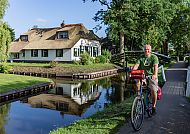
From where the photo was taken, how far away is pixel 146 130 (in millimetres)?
7203

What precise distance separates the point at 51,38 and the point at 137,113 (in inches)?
1810

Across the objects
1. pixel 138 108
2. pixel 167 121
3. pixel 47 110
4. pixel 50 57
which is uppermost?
pixel 50 57

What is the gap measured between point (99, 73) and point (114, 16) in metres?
9.75

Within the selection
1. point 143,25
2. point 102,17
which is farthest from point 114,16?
point 143,25

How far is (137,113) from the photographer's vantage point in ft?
23.6

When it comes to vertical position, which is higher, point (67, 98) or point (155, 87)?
point (155, 87)

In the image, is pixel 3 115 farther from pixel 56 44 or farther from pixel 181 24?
pixel 181 24

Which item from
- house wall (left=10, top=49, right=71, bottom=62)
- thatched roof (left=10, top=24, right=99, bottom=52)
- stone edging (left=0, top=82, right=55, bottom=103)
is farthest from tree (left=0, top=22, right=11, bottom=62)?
house wall (left=10, top=49, right=71, bottom=62)

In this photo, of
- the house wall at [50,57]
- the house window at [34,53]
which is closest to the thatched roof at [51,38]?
the house window at [34,53]

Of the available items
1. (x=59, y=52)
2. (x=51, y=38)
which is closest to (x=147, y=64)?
(x=59, y=52)

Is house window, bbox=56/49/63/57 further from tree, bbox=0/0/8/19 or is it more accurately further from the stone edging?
tree, bbox=0/0/8/19

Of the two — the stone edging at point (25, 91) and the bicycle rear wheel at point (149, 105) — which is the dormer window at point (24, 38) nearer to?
the stone edging at point (25, 91)

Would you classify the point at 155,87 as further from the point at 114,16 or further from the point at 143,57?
the point at 114,16

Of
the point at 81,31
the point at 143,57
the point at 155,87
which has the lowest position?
the point at 155,87
